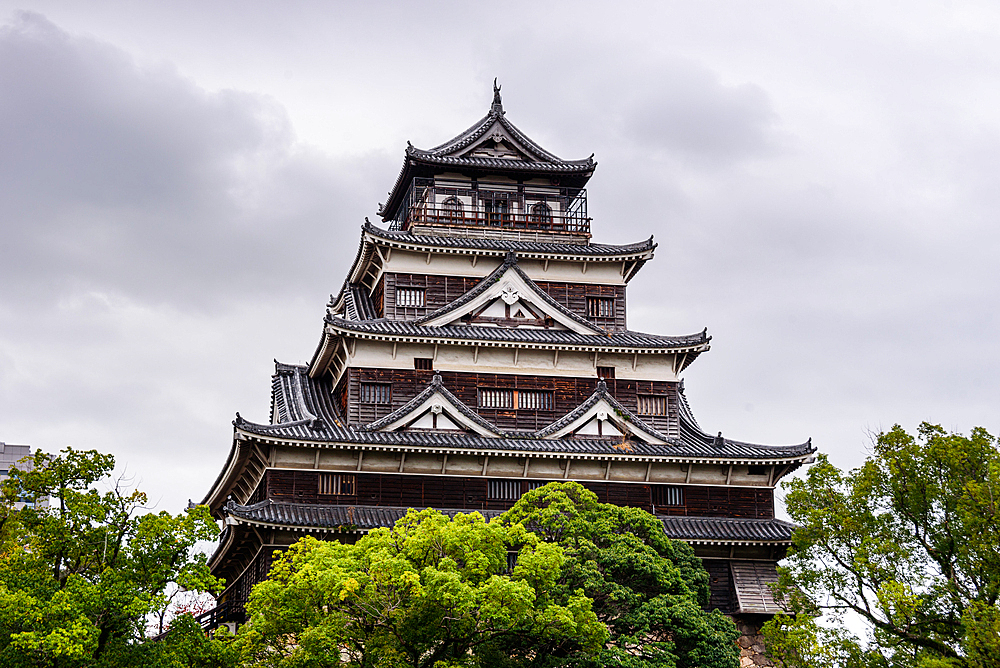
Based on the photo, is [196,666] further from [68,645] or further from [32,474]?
[32,474]

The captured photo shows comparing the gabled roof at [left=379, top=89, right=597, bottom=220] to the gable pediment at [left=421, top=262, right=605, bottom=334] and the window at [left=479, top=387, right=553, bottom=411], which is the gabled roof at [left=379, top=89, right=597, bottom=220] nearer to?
the gable pediment at [left=421, top=262, right=605, bottom=334]

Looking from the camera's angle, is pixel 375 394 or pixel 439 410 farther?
pixel 375 394

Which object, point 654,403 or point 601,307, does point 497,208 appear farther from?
point 654,403

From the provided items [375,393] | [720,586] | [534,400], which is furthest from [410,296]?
[720,586]

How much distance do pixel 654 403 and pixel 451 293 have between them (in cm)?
813

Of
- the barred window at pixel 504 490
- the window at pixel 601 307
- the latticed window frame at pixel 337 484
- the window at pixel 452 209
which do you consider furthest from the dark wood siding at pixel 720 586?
the window at pixel 452 209

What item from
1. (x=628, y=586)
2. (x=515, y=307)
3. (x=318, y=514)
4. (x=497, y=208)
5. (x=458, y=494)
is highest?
(x=497, y=208)

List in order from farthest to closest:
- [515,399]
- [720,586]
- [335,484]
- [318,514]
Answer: [515,399]
[720,586]
[335,484]
[318,514]

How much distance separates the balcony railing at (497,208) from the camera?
44875 mm

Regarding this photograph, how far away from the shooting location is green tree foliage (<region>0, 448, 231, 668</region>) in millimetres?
24531

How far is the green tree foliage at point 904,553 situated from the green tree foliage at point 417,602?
17.3ft

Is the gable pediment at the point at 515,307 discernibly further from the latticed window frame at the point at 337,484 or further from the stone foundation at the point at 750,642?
the stone foundation at the point at 750,642

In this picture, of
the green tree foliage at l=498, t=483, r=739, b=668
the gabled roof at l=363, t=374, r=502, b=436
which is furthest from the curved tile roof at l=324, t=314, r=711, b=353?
the green tree foliage at l=498, t=483, r=739, b=668

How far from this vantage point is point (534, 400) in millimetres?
40312
